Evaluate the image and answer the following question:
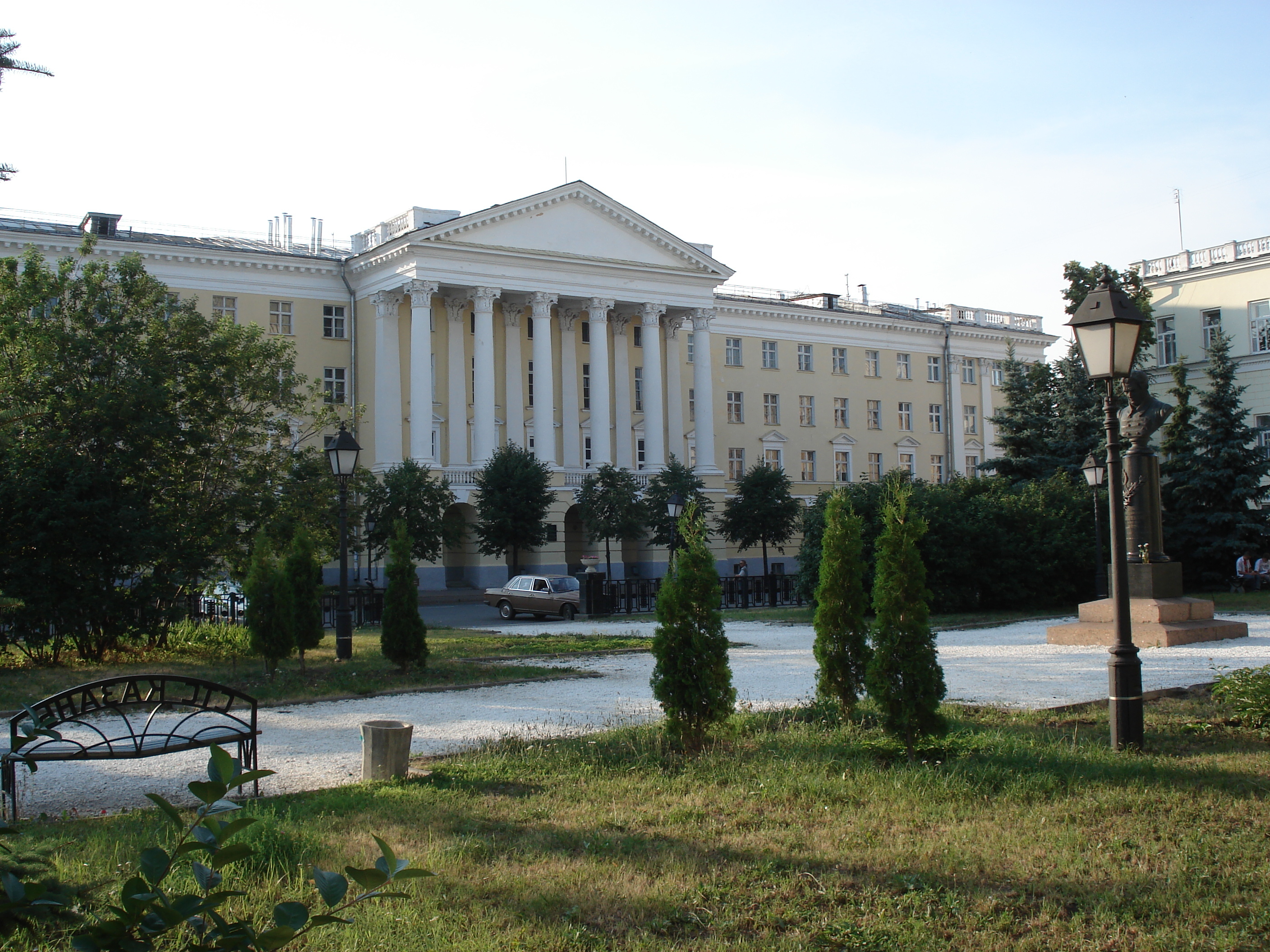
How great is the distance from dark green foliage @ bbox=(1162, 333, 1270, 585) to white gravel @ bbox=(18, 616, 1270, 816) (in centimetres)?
1640

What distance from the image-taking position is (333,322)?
171 ft

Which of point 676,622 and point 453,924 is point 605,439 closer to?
point 676,622

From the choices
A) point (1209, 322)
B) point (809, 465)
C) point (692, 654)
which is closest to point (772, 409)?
point (809, 465)

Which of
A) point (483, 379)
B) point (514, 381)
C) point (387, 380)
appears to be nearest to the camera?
point (387, 380)

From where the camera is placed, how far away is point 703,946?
475 centimetres

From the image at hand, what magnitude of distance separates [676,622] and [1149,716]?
4.78 m

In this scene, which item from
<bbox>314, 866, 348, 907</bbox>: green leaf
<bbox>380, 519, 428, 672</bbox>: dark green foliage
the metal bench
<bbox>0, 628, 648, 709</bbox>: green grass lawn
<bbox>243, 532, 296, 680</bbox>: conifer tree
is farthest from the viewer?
<bbox>380, 519, 428, 672</bbox>: dark green foliage

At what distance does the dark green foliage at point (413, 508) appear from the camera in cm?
4125

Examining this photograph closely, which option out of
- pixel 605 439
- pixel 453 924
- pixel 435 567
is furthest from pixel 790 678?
pixel 605 439

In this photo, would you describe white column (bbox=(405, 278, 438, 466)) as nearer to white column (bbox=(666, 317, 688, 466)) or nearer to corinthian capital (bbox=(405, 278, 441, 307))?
corinthian capital (bbox=(405, 278, 441, 307))

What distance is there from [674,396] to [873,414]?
1506cm

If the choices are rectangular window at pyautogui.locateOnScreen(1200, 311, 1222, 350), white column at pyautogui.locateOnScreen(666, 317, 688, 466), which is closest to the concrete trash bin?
white column at pyautogui.locateOnScreen(666, 317, 688, 466)

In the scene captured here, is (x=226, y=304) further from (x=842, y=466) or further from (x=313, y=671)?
(x=313, y=671)

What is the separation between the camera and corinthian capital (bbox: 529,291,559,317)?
52.0 m
